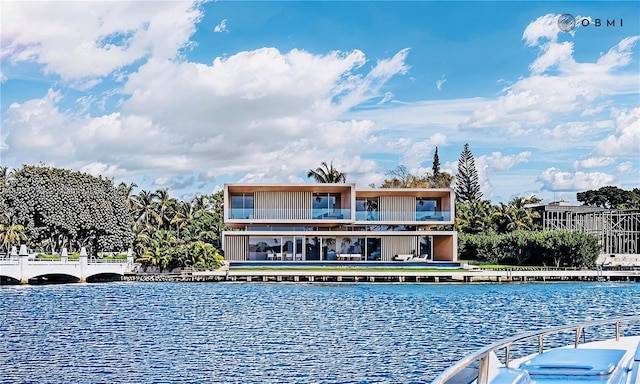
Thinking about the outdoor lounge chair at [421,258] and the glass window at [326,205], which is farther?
the outdoor lounge chair at [421,258]

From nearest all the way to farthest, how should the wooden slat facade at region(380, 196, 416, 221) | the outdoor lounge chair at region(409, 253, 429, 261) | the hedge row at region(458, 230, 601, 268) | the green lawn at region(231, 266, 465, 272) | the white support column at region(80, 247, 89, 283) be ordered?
the white support column at region(80, 247, 89, 283), the green lawn at region(231, 266, 465, 272), the outdoor lounge chair at region(409, 253, 429, 261), the wooden slat facade at region(380, 196, 416, 221), the hedge row at region(458, 230, 601, 268)

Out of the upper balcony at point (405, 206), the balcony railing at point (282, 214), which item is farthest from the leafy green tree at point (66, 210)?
the upper balcony at point (405, 206)

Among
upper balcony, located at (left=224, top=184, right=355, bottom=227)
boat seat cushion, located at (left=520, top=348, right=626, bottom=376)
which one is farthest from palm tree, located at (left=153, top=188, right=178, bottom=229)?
boat seat cushion, located at (left=520, top=348, right=626, bottom=376)

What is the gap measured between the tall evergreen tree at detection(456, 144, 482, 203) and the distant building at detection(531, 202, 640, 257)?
10.9 metres

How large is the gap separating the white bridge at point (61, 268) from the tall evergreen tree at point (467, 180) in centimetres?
4066

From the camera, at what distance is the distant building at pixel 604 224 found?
216ft

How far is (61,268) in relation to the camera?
1769 inches

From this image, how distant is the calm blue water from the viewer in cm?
1741

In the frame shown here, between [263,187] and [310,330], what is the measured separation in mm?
27060

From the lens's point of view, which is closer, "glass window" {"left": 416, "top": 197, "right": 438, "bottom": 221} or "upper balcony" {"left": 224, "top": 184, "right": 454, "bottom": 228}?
"upper balcony" {"left": 224, "top": 184, "right": 454, "bottom": 228}

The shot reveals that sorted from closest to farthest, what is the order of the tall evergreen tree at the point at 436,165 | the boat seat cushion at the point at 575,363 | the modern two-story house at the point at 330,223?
the boat seat cushion at the point at 575,363 < the modern two-story house at the point at 330,223 < the tall evergreen tree at the point at 436,165

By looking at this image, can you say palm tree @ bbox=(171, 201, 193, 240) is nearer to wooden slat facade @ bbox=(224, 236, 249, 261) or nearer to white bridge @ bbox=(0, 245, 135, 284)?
wooden slat facade @ bbox=(224, 236, 249, 261)

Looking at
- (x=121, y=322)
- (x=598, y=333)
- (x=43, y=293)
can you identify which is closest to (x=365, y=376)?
(x=598, y=333)

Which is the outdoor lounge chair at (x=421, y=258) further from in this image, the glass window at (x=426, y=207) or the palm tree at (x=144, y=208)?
the palm tree at (x=144, y=208)
